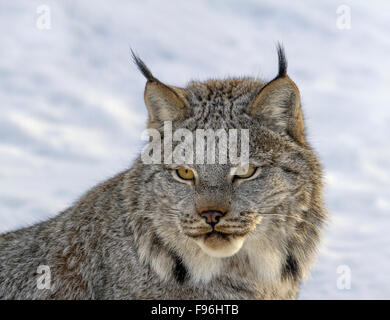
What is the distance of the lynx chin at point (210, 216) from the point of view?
6.94m

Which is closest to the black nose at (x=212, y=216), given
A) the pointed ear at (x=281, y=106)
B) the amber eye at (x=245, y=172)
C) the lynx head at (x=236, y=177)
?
the lynx head at (x=236, y=177)

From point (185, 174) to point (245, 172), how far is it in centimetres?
77

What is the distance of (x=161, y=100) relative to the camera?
303 inches

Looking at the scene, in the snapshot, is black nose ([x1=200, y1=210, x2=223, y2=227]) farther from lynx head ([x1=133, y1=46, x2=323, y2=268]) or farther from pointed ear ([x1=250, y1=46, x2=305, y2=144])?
pointed ear ([x1=250, y1=46, x2=305, y2=144])

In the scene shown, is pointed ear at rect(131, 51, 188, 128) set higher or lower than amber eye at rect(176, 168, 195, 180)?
higher

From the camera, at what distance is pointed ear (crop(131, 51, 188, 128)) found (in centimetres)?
754

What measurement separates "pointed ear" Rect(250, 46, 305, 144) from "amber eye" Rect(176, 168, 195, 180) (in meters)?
1.22

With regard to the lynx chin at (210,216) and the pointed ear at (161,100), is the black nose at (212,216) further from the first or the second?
the pointed ear at (161,100)

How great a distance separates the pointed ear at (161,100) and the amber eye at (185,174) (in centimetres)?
86

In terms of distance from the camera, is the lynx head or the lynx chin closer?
the lynx head

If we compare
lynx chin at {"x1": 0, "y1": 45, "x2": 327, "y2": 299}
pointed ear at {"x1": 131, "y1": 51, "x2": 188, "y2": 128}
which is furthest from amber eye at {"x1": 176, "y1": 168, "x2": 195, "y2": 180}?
pointed ear at {"x1": 131, "y1": 51, "x2": 188, "y2": 128}

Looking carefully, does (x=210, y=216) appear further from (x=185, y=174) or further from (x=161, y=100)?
(x=161, y=100)

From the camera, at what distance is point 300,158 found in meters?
7.57
